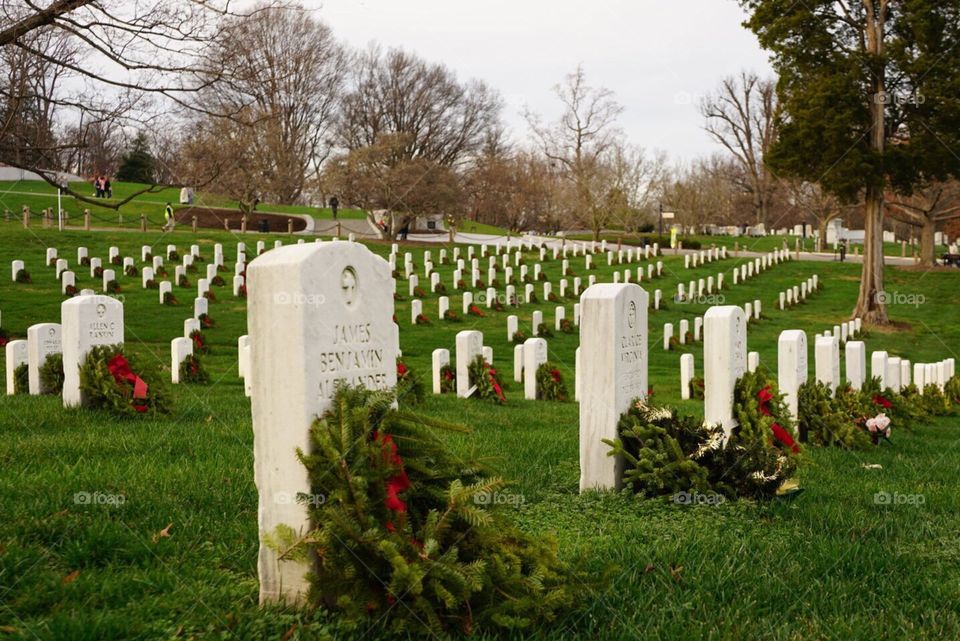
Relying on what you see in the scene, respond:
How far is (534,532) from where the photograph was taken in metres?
5.23

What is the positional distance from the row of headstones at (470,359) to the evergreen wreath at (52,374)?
18.1 ft

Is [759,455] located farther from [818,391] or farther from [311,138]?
[311,138]

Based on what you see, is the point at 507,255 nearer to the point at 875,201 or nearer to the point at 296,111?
the point at 875,201

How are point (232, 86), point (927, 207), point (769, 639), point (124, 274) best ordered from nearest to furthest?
point (769, 639) < point (232, 86) < point (124, 274) < point (927, 207)

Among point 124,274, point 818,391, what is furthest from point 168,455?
point 124,274

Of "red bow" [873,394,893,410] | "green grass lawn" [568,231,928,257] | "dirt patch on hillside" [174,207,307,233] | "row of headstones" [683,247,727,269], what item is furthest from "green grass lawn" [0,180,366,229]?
"red bow" [873,394,893,410]

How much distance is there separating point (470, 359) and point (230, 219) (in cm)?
3679

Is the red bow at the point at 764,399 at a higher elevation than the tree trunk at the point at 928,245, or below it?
below

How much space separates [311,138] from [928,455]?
51.2 m

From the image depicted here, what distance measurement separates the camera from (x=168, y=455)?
6805 mm

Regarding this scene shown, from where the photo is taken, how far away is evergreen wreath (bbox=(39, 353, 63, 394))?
37.2 ft

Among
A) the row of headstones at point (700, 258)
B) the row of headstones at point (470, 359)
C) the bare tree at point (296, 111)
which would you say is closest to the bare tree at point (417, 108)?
the bare tree at point (296, 111)

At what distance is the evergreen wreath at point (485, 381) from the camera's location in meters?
13.3

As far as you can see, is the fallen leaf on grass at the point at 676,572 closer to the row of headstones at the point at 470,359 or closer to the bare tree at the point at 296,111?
the row of headstones at the point at 470,359
